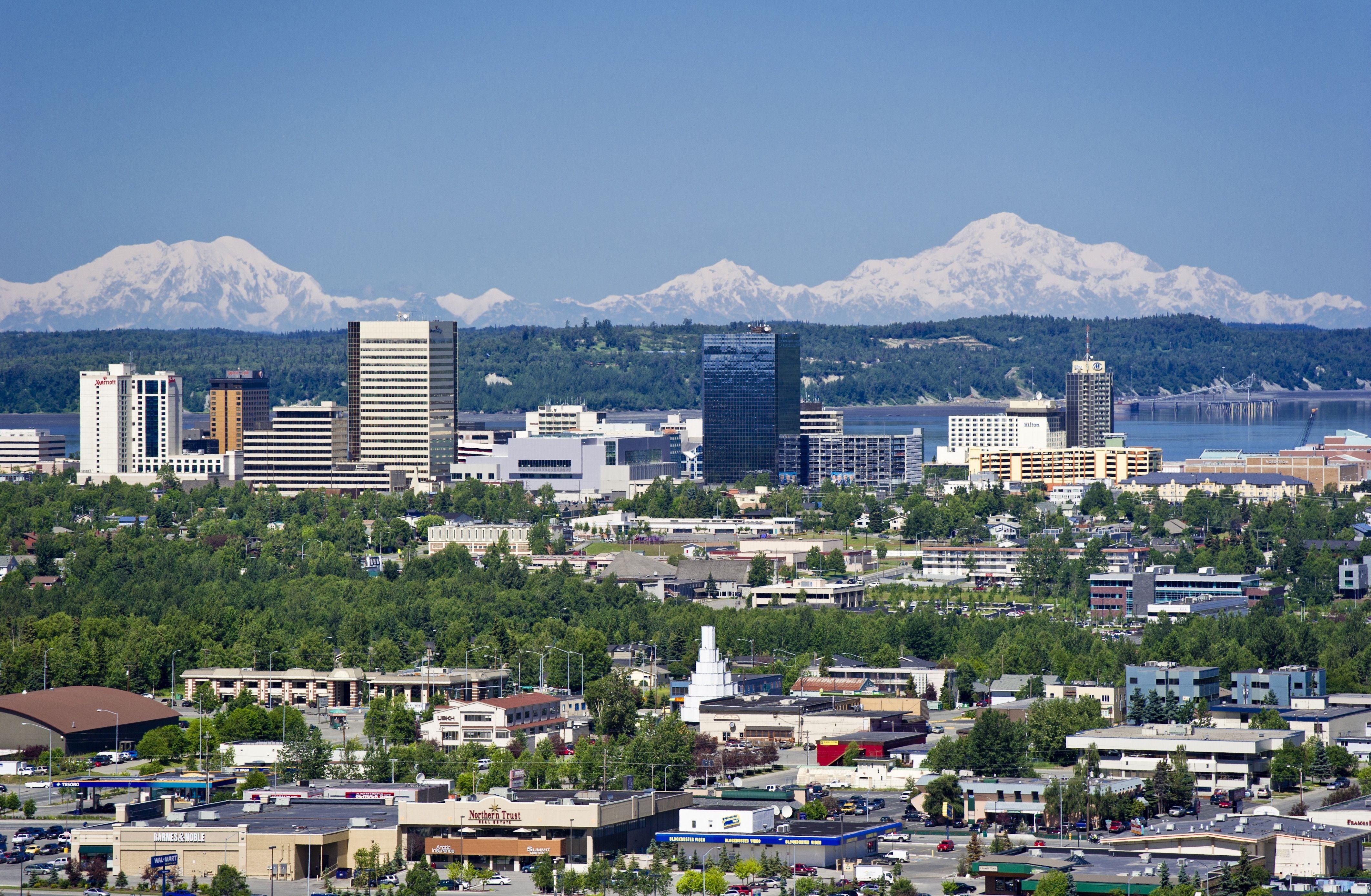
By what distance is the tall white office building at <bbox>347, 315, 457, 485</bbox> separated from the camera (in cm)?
11300

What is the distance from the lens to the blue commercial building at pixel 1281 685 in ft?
175

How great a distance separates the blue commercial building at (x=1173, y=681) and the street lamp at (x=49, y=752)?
2243 cm

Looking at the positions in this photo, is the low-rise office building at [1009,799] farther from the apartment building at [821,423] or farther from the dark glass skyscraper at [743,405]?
the apartment building at [821,423]

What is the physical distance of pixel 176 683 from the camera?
191ft

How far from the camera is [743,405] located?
122 metres

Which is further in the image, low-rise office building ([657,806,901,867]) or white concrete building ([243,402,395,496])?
white concrete building ([243,402,395,496])

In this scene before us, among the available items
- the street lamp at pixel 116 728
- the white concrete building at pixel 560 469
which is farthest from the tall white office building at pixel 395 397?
the street lamp at pixel 116 728

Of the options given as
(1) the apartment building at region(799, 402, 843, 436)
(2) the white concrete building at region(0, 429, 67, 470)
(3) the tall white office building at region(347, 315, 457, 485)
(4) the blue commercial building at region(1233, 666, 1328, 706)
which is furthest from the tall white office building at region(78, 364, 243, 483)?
(4) the blue commercial building at region(1233, 666, 1328, 706)

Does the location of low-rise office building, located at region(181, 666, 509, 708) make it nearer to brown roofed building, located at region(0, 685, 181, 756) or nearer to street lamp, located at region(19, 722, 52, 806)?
brown roofed building, located at region(0, 685, 181, 756)

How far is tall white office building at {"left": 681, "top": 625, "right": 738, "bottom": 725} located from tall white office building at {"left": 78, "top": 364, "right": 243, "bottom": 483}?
74.3 metres

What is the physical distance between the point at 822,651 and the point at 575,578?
42.7ft

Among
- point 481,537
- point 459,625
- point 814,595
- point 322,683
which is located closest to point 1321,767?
point 322,683

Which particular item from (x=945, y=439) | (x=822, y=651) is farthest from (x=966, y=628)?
(x=945, y=439)

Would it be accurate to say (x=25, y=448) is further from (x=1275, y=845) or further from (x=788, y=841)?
(x=1275, y=845)
